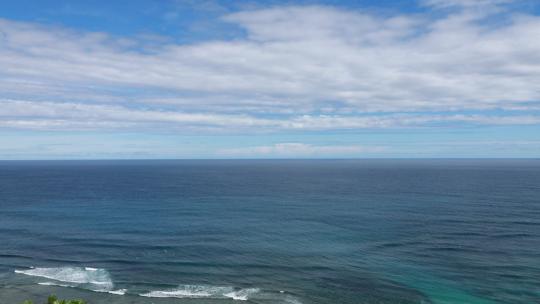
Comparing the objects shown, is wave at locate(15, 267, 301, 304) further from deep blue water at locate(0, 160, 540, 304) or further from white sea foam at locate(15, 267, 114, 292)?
deep blue water at locate(0, 160, 540, 304)

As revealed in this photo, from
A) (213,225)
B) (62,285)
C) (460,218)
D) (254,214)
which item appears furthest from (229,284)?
(460,218)

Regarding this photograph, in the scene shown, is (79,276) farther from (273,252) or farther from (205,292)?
(273,252)

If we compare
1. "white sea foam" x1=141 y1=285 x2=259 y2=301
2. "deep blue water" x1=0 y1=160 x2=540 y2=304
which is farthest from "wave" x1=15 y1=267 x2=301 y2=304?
"deep blue water" x1=0 y1=160 x2=540 y2=304

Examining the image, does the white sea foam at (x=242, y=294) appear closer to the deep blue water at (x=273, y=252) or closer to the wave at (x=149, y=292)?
the wave at (x=149, y=292)

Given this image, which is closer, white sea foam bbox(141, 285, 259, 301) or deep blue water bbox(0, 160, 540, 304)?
white sea foam bbox(141, 285, 259, 301)

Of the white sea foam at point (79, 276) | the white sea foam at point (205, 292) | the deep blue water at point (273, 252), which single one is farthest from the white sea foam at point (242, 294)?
the white sea foam at point (79, 276)

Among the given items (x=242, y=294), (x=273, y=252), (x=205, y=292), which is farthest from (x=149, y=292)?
(x=273, y=252)
